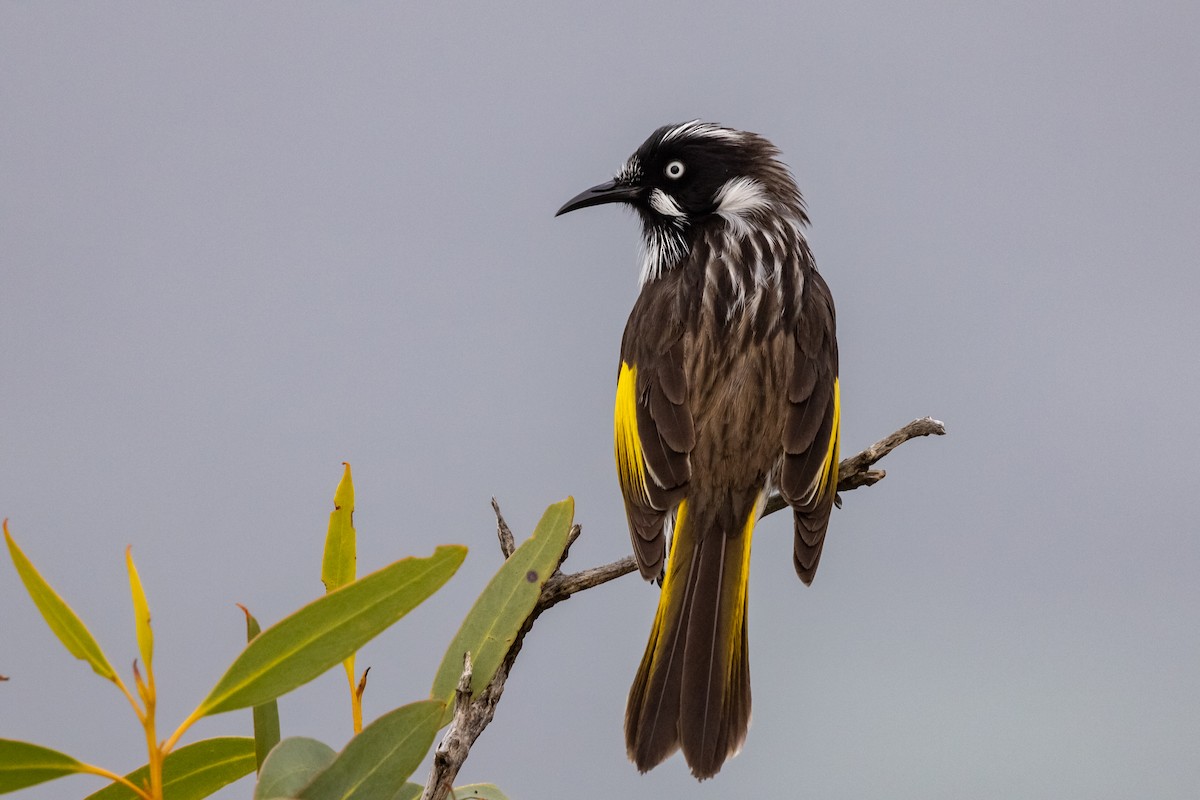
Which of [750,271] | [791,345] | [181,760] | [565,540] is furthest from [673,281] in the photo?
[181,760]

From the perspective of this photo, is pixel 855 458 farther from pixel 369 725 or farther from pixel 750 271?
pixel 369 725

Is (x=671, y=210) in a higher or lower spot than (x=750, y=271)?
higher

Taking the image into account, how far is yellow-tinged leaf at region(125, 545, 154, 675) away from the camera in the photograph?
1072mm

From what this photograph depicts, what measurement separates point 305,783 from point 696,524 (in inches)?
55.1

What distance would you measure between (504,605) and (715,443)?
1.11 metres

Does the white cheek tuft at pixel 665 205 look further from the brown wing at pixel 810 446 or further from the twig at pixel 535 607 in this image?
the twig at pixel 535 607

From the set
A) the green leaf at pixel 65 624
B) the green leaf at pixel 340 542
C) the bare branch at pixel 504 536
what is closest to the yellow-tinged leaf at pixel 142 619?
the green leaf at pixel 65 624

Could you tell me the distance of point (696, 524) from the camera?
2553mm

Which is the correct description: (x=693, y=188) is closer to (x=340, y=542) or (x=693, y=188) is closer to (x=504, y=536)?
(x=504, y=536)

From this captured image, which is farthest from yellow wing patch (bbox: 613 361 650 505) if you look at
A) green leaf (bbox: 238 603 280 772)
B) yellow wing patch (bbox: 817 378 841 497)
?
green leaf (bbox: 238 603 280 772)

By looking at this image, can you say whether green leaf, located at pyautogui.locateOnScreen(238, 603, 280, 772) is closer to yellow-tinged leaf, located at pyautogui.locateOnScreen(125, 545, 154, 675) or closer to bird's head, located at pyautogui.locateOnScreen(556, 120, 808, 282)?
yellow-tinged leaf, located at pyautogui.locateOnScreen(125, 545, 154, 675)

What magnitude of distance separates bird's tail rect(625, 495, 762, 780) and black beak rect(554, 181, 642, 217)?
44.8 inches

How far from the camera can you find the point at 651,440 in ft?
8.75

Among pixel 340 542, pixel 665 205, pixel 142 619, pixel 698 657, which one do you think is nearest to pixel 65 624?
pixel 142 619
